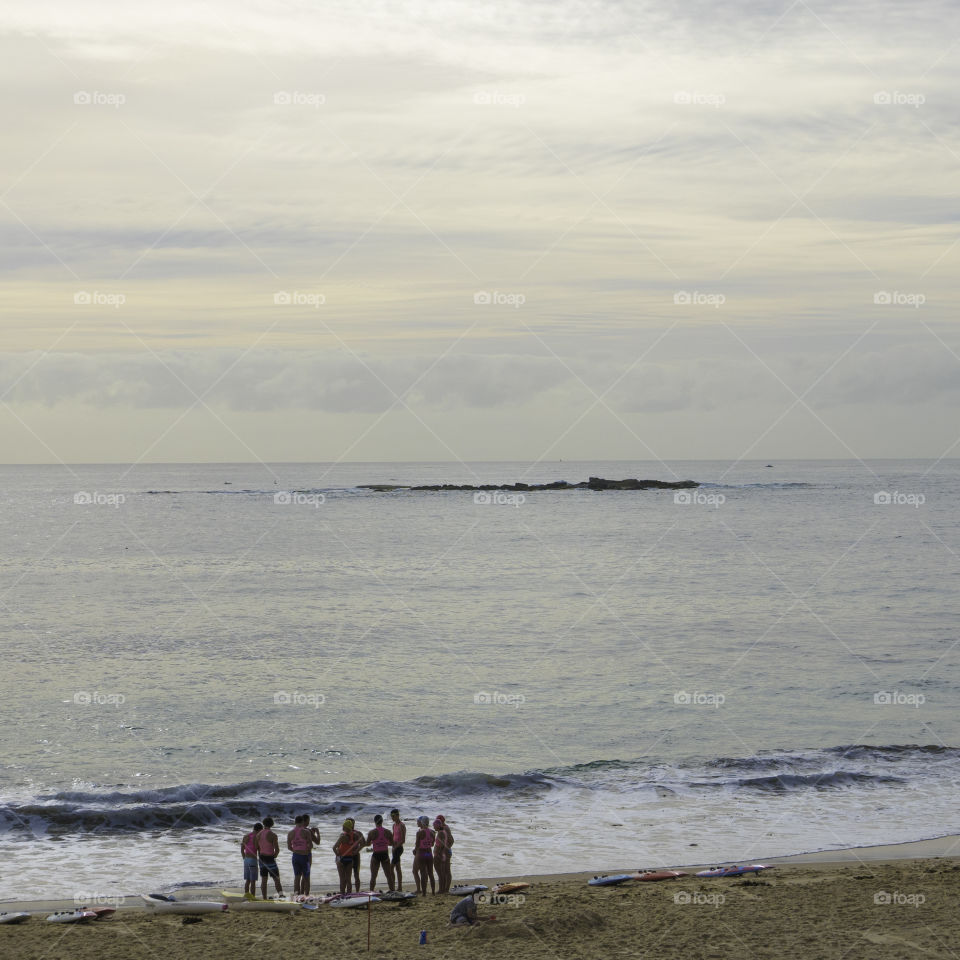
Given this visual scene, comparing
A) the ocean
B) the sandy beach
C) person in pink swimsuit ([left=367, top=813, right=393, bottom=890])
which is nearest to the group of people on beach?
person in pink swimsuit ([left=367, top=813, right=393, bottom=890])

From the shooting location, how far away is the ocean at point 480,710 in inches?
766

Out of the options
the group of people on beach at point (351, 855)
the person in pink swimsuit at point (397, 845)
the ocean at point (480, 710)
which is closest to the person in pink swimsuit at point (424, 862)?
the group of people on beach at point (351, 855)

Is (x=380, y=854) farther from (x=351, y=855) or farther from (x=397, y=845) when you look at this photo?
(x=351, y=855)

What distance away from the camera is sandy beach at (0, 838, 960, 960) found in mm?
13375

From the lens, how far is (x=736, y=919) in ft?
47.4

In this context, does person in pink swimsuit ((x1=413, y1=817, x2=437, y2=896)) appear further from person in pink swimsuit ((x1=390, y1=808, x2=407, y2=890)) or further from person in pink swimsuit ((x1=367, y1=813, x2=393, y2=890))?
person in pink swimsuit ((x1=367, y1=813, x2=393, y2=890))

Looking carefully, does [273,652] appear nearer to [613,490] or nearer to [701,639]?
[701,639]

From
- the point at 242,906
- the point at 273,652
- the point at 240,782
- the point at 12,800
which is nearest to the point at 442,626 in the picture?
the point at 273,652

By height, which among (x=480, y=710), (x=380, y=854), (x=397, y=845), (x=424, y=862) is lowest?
(x=424, y=862)

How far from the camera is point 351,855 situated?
52.7 feet

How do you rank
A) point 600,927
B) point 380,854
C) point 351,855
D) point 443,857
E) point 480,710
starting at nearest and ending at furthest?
point 600,927 → point 351,855 → point 443,857 → point 380,854 → point 480,710

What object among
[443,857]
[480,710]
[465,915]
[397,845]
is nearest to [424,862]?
[443,857]

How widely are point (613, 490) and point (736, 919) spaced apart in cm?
15008

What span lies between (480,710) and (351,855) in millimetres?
13385
